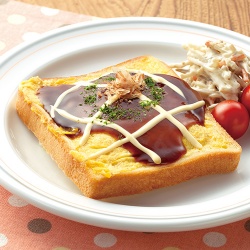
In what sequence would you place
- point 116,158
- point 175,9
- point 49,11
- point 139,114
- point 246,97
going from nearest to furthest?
point 116,158, point 139,114, point 246,97, point 49,11, point 175,9

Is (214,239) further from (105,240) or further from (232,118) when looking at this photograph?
(232,118)

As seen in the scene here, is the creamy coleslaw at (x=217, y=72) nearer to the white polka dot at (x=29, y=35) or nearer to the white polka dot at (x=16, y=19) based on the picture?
the white polka dot at (x=29, y=35)

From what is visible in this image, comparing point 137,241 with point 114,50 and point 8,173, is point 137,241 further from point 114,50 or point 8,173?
point 114,50

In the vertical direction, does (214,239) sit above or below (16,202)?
below

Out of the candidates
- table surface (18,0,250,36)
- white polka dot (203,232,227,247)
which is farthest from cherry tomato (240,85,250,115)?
table surface (18,0,250,36)

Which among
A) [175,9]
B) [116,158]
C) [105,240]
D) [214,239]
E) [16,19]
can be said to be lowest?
[175,9]

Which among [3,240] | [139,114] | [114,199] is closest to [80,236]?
[114,199]
